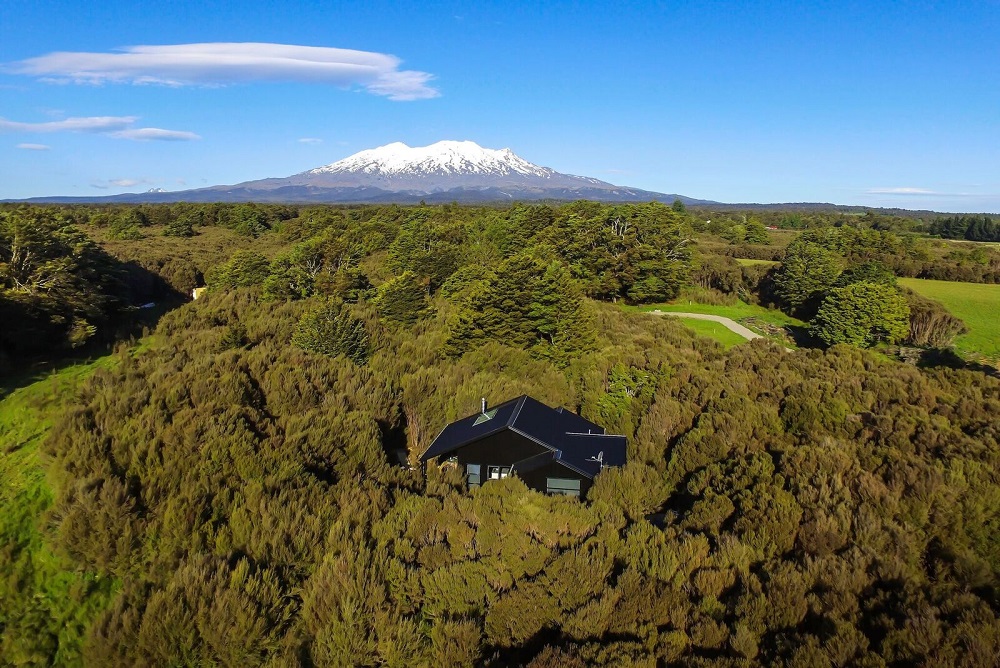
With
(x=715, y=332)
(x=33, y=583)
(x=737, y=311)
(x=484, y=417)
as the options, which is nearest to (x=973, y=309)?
(x=737, y=311)

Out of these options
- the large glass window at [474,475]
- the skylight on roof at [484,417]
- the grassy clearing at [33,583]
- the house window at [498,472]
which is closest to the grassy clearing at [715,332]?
the skylight on roof at [484,417]

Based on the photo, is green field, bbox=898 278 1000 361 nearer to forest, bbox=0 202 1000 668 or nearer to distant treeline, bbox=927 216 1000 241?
forest, bbox=0 202 1000 668

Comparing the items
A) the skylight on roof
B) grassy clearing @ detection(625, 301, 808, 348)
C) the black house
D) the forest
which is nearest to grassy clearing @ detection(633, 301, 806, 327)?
grassy clearing @ detection(625, 301, 808, 348)

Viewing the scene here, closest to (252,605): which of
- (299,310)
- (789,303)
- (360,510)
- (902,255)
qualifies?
(360,510)

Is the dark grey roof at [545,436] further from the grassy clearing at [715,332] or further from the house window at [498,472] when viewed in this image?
the grassy clearing at [715,332]

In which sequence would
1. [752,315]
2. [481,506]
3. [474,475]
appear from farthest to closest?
[752,315] < [474,475] < [481,506]

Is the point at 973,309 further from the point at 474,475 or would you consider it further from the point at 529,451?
the point at 474,475

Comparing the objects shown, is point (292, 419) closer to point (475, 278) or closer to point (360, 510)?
point (360, 510)
